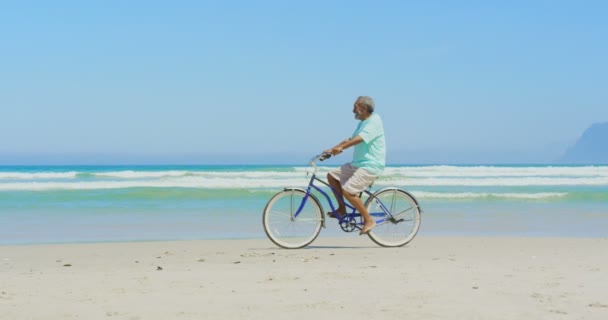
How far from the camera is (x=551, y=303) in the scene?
4797 millimetres

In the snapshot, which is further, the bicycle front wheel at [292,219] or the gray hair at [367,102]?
the bicycle front wheel at [292,219]

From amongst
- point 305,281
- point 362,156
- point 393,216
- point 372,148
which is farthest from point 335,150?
point 305,281

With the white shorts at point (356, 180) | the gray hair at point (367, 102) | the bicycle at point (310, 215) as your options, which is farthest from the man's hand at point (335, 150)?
the gray hair at point (367, 102)

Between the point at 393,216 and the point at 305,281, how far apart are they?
2997mm

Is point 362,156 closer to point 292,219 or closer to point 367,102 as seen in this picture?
point 367,102

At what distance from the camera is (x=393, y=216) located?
8.47 metres

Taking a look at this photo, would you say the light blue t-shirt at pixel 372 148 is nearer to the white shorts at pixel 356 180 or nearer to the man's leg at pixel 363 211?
the white shorts at pixel 356 180

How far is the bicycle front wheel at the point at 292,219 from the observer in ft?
27.3

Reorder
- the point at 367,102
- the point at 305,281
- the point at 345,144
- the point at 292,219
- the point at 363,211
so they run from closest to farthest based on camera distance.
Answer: the point at 305,281
the point at 345,144
the point at 367,102
the point at 363,211
the point at 292,219

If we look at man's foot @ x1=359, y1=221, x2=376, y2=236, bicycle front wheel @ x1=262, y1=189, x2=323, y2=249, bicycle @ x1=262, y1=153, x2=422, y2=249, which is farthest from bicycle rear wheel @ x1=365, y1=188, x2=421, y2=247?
bicycle front wheel @ x1=262, y1=189, x2=323, y2=249

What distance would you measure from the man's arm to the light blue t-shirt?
2.7 inches

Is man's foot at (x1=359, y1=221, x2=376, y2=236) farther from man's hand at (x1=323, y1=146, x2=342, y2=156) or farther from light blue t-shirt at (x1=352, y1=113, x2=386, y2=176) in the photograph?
man's hand at (x1=323, y1=146, x2=342, y2=156)

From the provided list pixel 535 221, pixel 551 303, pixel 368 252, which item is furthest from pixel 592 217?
pixel 551 303

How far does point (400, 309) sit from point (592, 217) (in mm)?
9233
